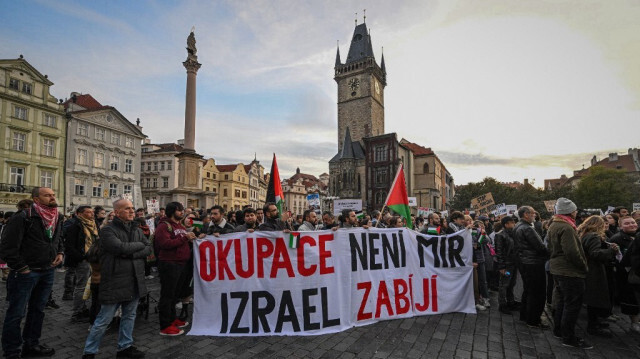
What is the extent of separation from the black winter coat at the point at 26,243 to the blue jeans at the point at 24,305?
174mm

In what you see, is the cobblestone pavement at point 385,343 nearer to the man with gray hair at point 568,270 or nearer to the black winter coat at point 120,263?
the man with gray hair at point 568,270

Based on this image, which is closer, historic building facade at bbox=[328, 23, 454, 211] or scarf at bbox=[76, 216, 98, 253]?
scarf at bbox=[76, 216, 98, 253]

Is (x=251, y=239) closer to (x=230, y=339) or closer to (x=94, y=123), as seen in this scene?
(x=230, y=339)

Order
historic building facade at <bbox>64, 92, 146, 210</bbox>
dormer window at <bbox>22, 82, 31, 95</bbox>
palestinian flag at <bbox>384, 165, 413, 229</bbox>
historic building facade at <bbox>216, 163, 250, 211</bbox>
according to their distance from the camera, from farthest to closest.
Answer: historic building facade at <bbox>216, 163, 250, 211</bbox> < historic building facade at <bbox>64, 92, 146, 210</bbox> < dormer window at <bbox>22, 82, 31, 95</bbox> < palestinian flag at <bbox>384, 165, 413, 229</bbox>

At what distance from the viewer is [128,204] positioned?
4.30 meters

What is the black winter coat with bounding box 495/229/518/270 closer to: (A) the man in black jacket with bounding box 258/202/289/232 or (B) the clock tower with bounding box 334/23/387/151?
(A) the man in black jacket with bounding box 258/202/289/232

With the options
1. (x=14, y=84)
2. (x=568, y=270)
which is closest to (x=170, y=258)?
(x=568, y=270)

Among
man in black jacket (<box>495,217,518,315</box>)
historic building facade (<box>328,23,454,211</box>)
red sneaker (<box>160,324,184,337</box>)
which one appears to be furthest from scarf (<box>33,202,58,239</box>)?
historic building facade (<box>328,23,454,211</box>)

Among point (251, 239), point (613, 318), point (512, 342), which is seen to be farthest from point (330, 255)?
point (613, 318)

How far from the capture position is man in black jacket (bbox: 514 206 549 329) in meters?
5.29

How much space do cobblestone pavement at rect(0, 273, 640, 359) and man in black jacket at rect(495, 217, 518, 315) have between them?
77 centimetres

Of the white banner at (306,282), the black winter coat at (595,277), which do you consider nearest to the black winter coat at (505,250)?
the black winter coat at (595,277)

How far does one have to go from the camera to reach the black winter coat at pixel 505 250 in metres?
6.27

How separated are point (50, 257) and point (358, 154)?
5813 cm
